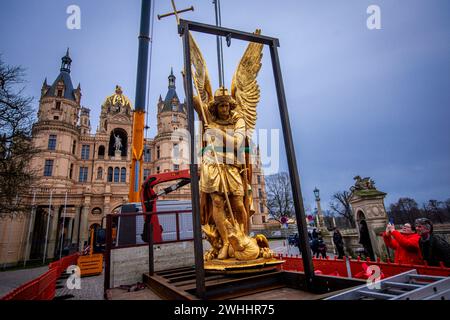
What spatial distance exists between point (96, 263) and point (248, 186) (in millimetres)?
12968

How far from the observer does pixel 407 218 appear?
4981 centimetres

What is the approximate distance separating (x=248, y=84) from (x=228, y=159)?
1776 mm

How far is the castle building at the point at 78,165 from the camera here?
1036 inches

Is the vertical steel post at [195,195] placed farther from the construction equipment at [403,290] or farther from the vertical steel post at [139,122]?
the vertical steel post at [139,122]

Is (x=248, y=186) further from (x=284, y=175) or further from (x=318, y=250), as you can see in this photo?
(x=284, y=175)

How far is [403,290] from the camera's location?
2.00 metres

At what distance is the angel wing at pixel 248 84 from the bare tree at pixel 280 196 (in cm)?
3553

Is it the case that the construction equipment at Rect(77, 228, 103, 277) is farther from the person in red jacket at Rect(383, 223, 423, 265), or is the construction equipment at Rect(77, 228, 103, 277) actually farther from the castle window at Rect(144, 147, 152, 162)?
the castle window at Rect(144, 147, 152, 162)

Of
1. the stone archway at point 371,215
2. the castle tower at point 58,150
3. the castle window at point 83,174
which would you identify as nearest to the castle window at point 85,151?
the castle tower at point 58,150

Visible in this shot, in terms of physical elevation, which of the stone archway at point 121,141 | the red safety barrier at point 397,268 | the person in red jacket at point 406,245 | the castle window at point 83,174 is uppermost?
the stone archway at point 121,141

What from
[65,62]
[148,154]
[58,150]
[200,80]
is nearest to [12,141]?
[200,80]
